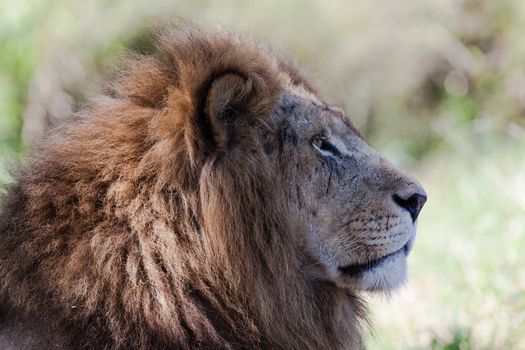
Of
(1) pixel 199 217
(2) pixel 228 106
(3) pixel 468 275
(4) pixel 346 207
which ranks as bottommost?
(3) pixel 468 275

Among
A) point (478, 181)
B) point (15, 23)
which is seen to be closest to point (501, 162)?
point (478, 181)

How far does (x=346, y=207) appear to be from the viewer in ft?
11.3

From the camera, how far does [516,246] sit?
18.3 feet

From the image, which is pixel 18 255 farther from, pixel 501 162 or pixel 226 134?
pixel 501 162

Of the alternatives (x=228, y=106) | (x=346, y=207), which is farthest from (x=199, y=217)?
(x=346, y=207)

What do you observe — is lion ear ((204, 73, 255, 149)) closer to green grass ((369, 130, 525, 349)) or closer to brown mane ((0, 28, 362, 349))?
brown mane ((0, 28, 362, 349))

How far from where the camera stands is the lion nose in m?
3.45

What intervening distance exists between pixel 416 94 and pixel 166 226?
10404 mm

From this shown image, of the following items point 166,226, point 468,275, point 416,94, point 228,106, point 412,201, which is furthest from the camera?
point 416,94

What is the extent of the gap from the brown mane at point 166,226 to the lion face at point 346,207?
0.07m

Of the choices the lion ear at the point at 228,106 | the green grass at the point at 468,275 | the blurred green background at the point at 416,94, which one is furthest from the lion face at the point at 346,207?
the blurred green background at the point at 416,94

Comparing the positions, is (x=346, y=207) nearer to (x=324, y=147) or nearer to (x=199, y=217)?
(x=324, y=147)

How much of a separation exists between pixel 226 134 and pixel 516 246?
285 centimetres

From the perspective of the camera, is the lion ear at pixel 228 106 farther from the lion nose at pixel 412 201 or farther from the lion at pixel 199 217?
the lion nose at pixel 412 201
